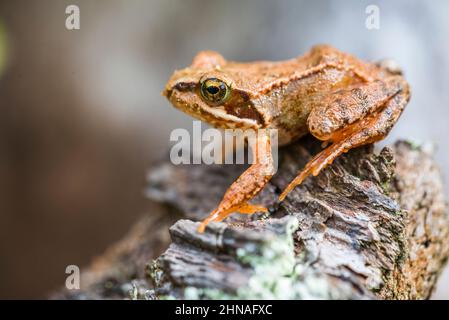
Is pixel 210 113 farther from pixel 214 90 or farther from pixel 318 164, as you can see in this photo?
pixel 318 164

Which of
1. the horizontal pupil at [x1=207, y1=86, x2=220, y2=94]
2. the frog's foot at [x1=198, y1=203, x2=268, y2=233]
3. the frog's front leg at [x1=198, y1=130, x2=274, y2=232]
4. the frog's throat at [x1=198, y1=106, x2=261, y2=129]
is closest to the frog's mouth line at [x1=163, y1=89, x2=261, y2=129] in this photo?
the frog's throat at [x1=198, y1=106, x2=261, y2=129]

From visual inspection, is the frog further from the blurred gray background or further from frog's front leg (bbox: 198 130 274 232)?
the blurred gray background
